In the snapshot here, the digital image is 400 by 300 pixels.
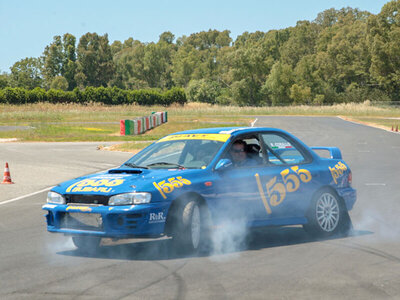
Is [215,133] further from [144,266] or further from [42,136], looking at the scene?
[42,136]

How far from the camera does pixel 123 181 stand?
765 cm

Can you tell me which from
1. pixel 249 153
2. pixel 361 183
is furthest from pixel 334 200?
pixel 361 183

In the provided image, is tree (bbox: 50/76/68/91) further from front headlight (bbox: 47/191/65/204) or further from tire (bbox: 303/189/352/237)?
front headlight (bbox: 47/191/65/204)

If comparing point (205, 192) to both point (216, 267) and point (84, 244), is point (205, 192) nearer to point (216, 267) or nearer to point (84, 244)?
point (216, 267)

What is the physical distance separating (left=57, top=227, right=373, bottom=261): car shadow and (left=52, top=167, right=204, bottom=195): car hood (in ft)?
2.53

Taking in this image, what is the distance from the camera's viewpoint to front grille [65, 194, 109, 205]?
748 cm

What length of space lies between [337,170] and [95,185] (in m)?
3.61

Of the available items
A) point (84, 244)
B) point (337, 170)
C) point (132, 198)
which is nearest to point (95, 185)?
point (132, 198)

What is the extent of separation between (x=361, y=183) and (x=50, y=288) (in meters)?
11.1

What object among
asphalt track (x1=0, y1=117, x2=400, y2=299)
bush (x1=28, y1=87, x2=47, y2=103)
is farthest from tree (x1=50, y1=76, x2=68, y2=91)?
asphalt track (x1=0, y1=117, x2=400, y2=299)

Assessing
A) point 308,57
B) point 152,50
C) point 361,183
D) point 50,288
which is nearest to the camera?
point 50,288

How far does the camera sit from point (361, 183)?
16.1 m

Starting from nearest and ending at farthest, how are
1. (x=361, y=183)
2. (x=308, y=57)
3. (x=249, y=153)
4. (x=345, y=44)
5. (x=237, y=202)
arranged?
(x=237, y=202) → (x=249, y=153) → (x=361, y=183) → (x=345, y=44) → (x=308, y=57)

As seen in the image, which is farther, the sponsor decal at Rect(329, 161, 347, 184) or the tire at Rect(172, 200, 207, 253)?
the sponsor decal at Rect(329, 161, 347, 184)
